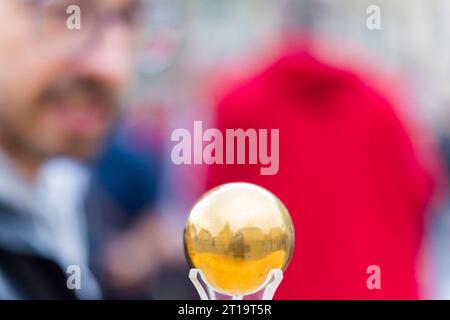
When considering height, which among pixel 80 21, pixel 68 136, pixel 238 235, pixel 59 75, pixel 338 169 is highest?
pixel 80 21

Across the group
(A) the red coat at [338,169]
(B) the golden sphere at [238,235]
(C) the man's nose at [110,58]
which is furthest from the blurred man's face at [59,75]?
(B) the golden sphere at [238,235]

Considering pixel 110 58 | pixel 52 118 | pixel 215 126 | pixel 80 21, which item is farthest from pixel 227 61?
pixel 52 118

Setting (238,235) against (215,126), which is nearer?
(238,235)

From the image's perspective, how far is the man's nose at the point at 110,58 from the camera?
8.23 feet

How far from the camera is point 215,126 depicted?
2.51m

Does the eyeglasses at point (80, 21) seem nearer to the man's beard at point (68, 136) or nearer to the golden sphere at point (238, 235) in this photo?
the man's beard at point (68, 136)

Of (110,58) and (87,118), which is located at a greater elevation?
(110,58)

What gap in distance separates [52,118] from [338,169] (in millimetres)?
984

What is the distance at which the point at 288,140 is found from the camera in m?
2.52

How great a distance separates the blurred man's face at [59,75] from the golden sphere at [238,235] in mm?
1054

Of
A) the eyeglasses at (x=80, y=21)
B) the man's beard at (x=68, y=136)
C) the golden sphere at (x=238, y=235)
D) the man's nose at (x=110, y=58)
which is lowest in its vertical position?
the golden sphere at (x=238, y=235)

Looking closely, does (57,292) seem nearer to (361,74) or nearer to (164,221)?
(164,221)

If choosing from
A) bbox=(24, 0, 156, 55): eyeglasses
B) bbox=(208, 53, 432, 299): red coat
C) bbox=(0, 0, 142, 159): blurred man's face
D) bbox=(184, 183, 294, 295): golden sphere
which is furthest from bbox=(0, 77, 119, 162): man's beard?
bbox=(184, 183, 294, 295): golden sphere

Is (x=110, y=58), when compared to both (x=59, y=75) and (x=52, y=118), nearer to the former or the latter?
(x=59, y=75)
